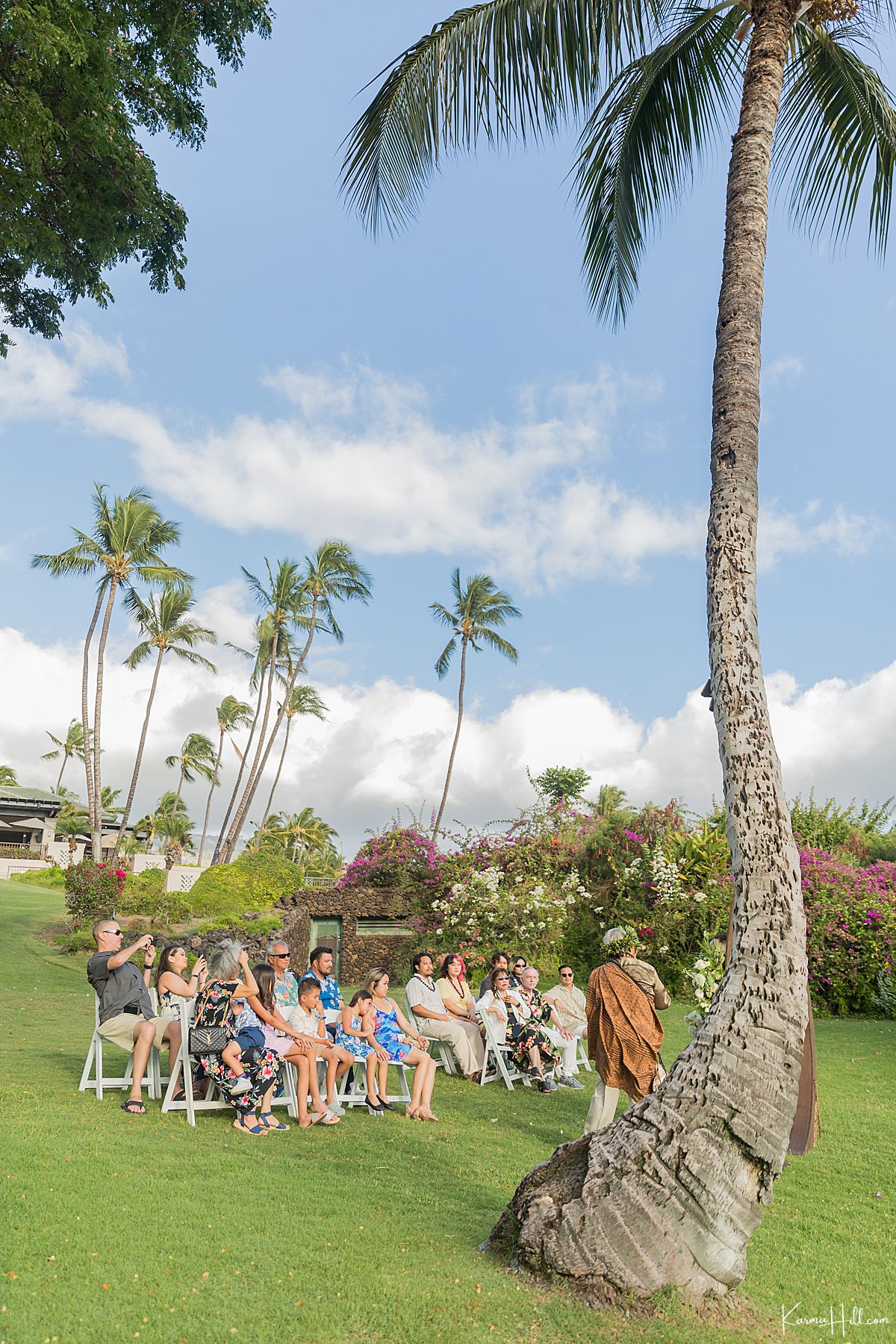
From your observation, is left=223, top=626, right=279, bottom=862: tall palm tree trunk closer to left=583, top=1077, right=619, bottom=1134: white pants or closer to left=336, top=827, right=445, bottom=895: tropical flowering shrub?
left=336, top=827, right=445, bottom=895: tropical flowering shrub

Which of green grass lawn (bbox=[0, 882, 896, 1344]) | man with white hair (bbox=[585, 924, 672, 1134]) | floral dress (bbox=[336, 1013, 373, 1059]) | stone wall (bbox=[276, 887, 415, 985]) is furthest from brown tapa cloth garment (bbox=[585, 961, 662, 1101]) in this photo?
stone wall (bbox=[276, 887, 415, 985])

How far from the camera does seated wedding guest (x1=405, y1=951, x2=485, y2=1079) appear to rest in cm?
859

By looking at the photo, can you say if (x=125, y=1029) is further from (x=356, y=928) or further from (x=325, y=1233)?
(x=356, y=928)

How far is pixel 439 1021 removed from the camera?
872 centimetres

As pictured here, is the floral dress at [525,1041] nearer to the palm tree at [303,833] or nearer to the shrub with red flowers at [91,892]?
the shrub with red flowers at [91,892]

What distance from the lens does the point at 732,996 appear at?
3912 mm

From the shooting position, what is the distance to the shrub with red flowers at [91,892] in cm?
2048

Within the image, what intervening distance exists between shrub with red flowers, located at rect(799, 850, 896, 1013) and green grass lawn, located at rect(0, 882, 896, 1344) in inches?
336

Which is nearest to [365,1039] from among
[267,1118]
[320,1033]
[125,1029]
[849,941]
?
[320,1033]

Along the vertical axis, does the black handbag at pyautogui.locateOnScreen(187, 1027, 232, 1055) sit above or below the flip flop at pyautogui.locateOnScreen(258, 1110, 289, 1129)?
above

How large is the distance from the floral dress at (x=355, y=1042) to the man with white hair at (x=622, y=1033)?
6.00ft

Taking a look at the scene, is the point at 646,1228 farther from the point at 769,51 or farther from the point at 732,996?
the point at 769,51

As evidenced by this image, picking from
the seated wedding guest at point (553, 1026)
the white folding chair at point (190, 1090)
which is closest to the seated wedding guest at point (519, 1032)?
the seated wedding guest at point (553, 1026)

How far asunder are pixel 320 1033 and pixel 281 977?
0.78m
